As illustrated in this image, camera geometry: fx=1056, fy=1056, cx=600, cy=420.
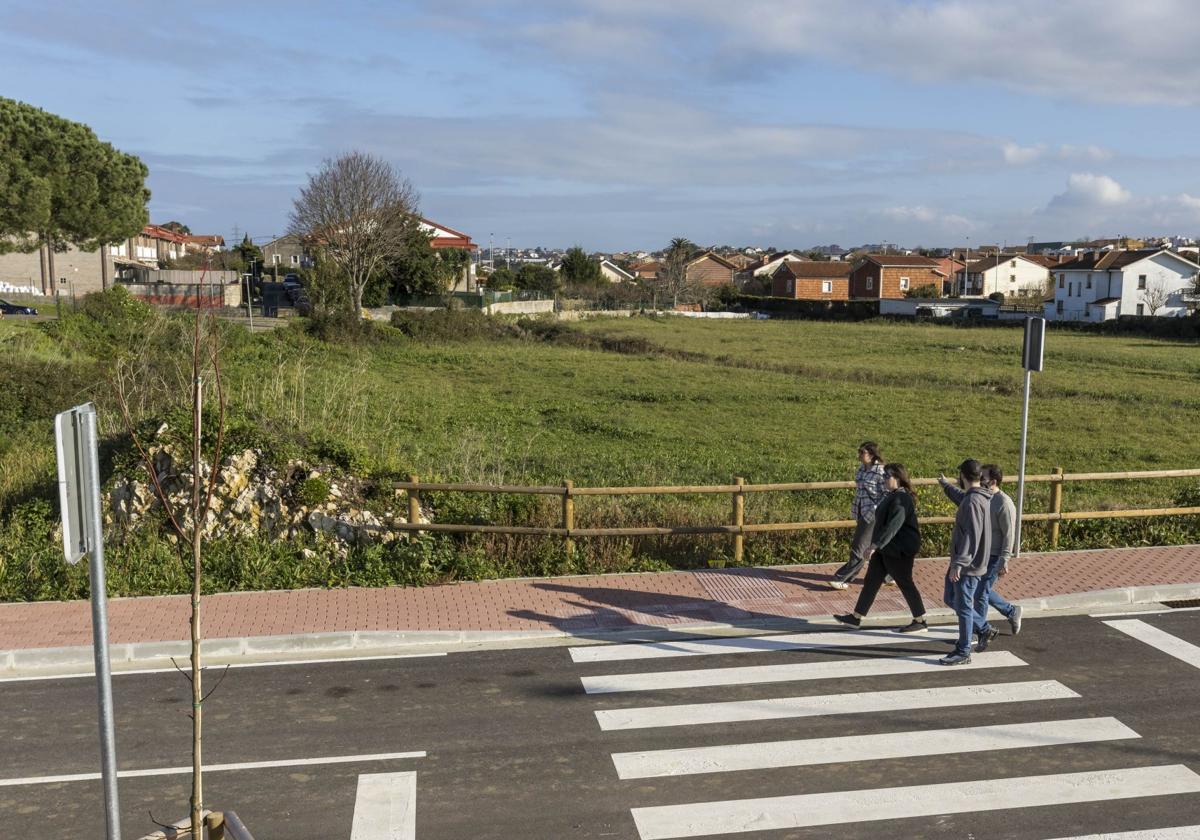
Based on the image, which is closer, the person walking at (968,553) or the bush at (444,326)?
the person walking at (968,553)

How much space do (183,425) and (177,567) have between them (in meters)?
2.38

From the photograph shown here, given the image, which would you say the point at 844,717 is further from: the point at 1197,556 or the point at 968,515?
the point at 1197,556

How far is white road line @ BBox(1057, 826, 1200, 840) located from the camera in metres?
6.27

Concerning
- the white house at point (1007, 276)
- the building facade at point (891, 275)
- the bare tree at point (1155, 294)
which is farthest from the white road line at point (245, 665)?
the white house at point (1007, 276)

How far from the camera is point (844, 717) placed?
27.0 ft

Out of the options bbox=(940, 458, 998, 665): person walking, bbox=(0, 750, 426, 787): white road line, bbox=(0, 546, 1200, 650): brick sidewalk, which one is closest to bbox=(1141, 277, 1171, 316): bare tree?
bbox=(0, 546, 1200, 650): brick sidewalk

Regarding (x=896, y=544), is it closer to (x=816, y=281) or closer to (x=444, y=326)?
(x=444, y=326)

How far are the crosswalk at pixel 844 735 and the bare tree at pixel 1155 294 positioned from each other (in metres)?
85.5

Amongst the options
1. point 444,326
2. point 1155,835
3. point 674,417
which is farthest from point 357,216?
point 1155,835

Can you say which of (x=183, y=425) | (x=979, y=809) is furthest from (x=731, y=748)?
(x=183, y=425)

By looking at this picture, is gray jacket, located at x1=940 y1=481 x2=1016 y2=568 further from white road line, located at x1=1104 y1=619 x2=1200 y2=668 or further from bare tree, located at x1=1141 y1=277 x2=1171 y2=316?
bare tree, located at x1=1141 y1=277 x2=1171 y2=316

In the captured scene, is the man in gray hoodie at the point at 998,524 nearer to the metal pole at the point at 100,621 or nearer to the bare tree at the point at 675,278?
the metal pole at the point at 100,621

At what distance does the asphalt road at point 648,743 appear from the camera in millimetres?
6652

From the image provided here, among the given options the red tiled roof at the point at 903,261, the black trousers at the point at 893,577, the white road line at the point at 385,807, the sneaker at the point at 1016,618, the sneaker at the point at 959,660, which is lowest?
the white road line at the point at 385,807
